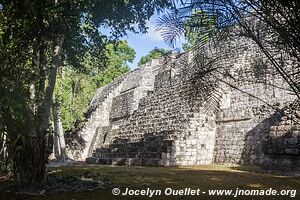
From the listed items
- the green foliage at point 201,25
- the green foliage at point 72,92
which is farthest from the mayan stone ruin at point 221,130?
the green foliage at point 72,92

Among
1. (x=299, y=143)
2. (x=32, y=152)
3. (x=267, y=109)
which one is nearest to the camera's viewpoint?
(x=32, y=152)

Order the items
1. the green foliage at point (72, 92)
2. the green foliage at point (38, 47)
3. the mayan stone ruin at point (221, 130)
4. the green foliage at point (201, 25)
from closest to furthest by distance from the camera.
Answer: the green foliage at point (201, 25) → the green foliage at point (38, 47) → the mayan stone ruin at point (221, 130) → the green foliage at point (72, 92)

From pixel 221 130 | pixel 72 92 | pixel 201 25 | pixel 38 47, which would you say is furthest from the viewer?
pixel 72 92

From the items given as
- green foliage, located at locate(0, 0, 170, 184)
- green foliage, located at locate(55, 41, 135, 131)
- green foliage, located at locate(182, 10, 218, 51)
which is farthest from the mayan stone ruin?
green foliage, located at locate(55, 41, 135, 131)

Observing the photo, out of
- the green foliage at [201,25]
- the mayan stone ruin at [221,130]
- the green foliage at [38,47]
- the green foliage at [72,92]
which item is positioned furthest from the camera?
the green foliage at [72,92]

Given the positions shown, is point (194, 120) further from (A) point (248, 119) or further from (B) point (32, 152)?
(B) point (32, 152)

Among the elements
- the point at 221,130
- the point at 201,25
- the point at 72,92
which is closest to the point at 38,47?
the point at 201,25

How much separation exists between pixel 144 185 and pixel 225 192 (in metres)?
1.39

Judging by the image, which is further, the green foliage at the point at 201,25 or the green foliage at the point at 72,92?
the green foliage at the point at 72,92

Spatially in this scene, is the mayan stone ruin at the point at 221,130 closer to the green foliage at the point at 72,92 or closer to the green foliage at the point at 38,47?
the green foliage at the point at 38,47

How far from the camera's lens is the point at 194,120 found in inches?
437

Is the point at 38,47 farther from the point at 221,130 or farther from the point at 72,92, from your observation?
the point at 72,92

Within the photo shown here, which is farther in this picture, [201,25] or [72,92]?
[72,92]

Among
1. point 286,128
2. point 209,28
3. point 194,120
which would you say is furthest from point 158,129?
point 209,28
